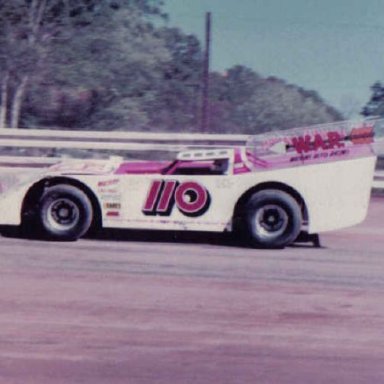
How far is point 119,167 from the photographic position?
11.7 m

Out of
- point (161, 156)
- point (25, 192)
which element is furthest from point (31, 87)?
point (25, 192)

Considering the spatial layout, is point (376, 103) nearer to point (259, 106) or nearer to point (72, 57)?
point (259, 106)

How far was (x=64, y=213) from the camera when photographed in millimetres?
11547

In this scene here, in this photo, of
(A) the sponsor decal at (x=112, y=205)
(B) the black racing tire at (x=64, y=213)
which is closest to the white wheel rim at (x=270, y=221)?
(A) the sponsor decal at (x=112, y=205)

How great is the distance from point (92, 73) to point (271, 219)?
1847cm

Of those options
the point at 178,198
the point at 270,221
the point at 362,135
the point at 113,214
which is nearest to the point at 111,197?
the point at 113,214

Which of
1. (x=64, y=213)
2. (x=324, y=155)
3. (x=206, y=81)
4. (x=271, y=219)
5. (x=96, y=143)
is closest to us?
(x=324, y=155)

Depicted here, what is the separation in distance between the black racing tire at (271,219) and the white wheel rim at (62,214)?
2.03m

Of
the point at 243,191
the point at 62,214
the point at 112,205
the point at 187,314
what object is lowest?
the point at 187,314

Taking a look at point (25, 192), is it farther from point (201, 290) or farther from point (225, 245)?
point (201, 290)

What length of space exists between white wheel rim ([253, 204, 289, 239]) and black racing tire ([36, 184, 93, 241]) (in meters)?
1.98

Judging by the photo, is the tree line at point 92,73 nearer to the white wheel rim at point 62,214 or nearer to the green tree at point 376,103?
the green tree at point 376,103

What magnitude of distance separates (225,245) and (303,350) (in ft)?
16.4

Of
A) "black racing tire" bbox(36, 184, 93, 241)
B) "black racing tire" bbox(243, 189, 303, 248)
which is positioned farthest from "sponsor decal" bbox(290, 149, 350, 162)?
"black racing tire" bbox(36, 184, 93, 241)
